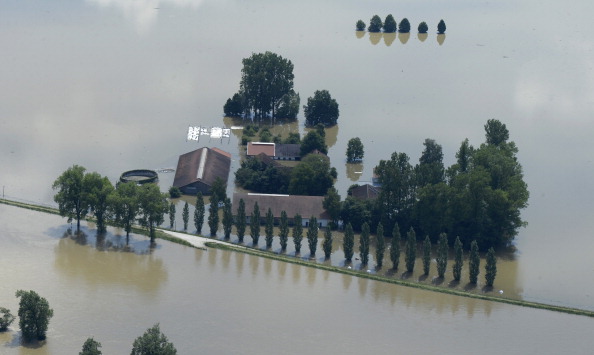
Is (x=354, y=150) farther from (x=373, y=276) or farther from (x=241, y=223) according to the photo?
(x=373, y=276)

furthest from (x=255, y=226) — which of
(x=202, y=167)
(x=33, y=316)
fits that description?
(x=33, y=316)

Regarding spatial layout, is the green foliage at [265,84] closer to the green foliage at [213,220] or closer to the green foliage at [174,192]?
the green foliage at [174,192]

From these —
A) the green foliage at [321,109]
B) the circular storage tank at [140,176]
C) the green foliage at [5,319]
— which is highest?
the green foliage at [321,109]

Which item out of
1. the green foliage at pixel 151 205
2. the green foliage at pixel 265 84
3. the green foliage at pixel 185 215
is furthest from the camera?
the green foliage at pixel 265 84

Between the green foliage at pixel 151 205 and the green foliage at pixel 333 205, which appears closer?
the green foliage at pixel 151 205

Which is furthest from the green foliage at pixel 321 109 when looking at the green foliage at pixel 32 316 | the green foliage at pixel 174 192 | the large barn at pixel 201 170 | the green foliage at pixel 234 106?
the green foliage at pixel 32 316

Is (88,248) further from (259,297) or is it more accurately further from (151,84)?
(151,84)

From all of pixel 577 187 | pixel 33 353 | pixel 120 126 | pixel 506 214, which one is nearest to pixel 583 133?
pixel 577 187
